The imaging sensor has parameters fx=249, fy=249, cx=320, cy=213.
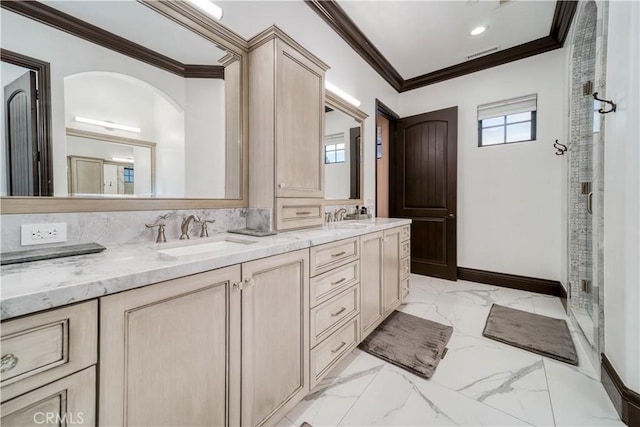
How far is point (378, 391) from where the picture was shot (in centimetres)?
148

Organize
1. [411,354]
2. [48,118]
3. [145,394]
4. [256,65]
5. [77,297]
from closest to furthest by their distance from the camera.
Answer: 1. [77,297]
2. [145,394]
3. [48,118]
4. [256,65]
5. [411,354]

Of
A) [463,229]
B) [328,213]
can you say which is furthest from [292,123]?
[463,229]

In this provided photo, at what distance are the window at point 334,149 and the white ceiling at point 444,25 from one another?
3.93ft

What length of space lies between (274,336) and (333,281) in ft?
1.62

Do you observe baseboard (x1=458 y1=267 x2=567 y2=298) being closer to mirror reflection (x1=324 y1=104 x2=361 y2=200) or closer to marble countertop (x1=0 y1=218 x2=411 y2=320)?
mirror reflection (x1=324 y1=104 x2=361 y2=200)

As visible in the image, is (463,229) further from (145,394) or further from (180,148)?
(145,394)

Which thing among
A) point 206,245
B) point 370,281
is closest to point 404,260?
point 370,281

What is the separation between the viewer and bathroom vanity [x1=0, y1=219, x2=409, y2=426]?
582 millimetres

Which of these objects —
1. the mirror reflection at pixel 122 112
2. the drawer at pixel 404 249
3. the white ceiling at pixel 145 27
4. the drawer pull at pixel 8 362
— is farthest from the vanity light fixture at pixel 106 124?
the drawer at pixel 404 249

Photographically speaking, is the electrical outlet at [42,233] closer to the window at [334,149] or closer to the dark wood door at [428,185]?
the window at [334,149]

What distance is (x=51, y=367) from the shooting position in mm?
590

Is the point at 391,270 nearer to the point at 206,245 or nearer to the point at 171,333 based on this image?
the point at 206,245

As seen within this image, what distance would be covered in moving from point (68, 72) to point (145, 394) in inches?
52.8

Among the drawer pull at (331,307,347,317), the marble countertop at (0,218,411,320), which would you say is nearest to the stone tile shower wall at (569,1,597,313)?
the drawer pull at (331,307,347,317)
